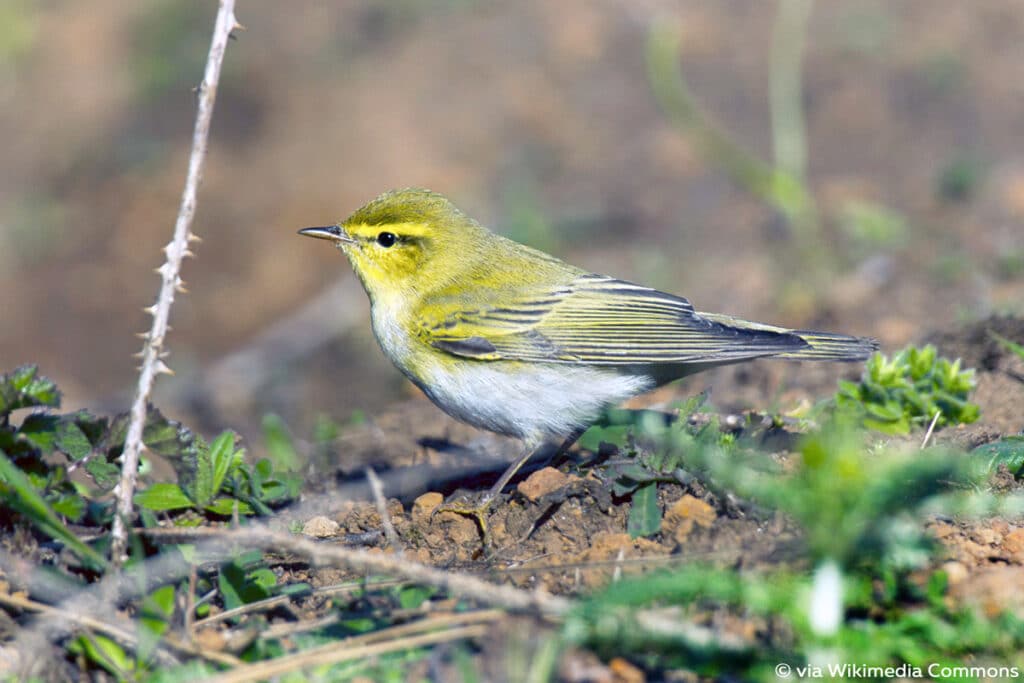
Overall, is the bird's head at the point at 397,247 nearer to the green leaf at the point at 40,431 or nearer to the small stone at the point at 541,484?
the small stone at the point at 541,484

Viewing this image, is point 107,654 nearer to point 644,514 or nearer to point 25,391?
point 25,391

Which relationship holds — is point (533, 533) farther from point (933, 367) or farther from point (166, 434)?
point (933, 367)

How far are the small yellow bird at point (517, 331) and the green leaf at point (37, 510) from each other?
1484 mm

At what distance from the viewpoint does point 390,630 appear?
299cm

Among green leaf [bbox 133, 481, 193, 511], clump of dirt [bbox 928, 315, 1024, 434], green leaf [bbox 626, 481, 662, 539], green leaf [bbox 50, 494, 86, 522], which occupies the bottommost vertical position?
green leaf [bbox 50, 494, 86, 522]

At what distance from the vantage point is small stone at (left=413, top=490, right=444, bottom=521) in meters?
4.29

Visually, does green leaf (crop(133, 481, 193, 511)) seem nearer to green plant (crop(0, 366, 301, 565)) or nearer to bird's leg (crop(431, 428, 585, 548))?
green plant (crop(0, 366, 301, 565))

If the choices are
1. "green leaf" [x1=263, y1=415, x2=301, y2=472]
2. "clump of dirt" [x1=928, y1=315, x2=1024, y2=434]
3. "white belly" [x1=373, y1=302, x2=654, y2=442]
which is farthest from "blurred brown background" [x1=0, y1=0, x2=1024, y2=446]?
"white belly" [x1=373, y1=302, x2=654, y2=442]

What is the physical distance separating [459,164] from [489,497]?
728cm

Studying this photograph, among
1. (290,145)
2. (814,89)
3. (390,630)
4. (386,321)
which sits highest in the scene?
(814,89)

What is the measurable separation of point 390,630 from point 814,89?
989cm

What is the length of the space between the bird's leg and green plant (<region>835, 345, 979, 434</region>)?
4.08 feet

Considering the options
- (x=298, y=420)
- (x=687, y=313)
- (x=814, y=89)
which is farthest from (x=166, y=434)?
(x=814, y=89)

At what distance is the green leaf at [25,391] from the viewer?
3.53m
